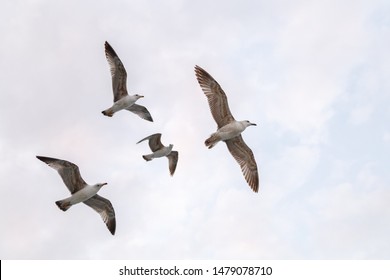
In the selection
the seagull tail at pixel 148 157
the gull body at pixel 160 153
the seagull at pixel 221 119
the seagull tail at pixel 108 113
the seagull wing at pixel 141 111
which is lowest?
the seagull at pixel 221 119

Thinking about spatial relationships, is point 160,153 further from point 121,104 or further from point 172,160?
point 121,104

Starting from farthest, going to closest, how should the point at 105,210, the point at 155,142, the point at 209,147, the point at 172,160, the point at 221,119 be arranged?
the point at 172,160
the point at 155,142
the point at 105,210
the point at 221,119
the point at 209,147

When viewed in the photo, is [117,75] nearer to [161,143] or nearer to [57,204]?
[161,143]

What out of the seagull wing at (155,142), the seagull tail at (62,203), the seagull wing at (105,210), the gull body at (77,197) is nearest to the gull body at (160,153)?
the seagull wing at (155,142)

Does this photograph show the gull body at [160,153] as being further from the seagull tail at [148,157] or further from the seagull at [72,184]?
the seagull at [72,184]

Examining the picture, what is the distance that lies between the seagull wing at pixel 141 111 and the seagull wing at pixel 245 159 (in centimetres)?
700

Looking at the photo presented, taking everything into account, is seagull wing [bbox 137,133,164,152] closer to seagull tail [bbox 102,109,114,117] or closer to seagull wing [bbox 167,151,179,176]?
seagull wing [bbox 167,151,179,176]

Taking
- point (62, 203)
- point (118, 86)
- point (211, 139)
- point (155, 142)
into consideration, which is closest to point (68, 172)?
point (62, 203)

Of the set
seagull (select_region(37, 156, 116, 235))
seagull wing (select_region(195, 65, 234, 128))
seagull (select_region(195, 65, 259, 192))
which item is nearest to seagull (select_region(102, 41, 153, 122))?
seagull (select_region(195, 65, 259, 192))

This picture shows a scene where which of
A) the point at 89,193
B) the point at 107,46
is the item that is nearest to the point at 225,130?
the point at 89,193

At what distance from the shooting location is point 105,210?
25750 mm

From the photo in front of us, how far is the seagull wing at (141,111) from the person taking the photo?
31.6 meters

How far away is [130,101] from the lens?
28906mm

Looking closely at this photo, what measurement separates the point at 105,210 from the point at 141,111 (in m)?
7.26
